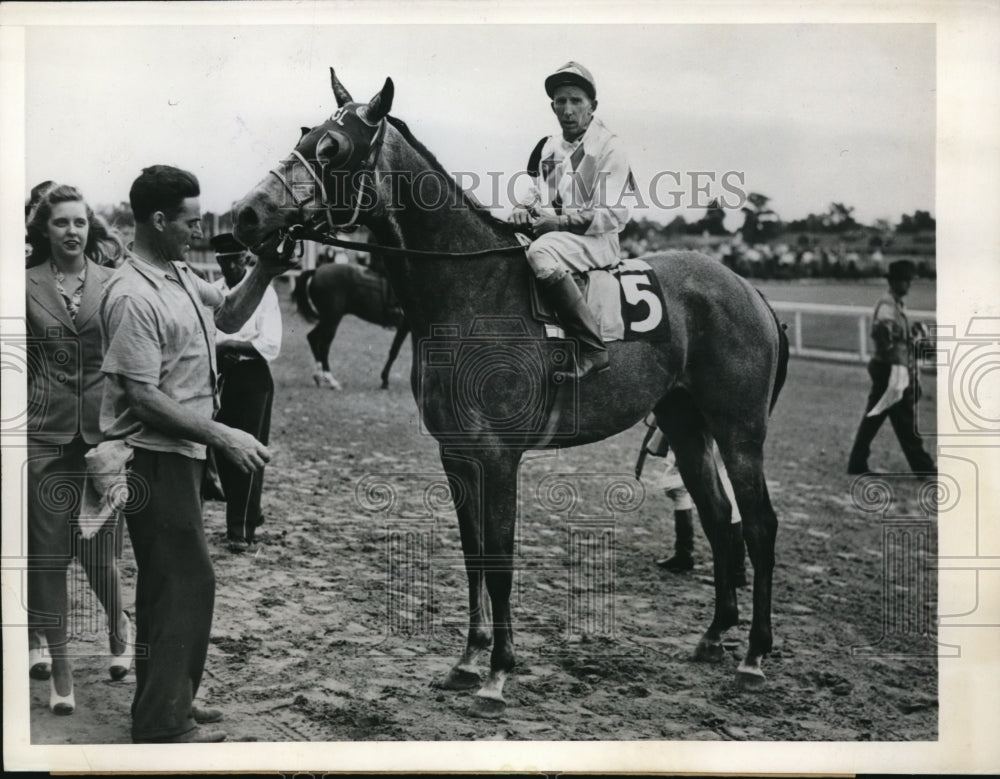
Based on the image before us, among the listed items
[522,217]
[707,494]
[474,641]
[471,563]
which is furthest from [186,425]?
[707,494]

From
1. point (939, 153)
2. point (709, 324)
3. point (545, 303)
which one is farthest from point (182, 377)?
point (939, 153)

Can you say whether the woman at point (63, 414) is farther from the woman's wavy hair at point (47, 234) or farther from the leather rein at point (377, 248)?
the leather rein at point (377, 248)

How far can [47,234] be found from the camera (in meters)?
4.79

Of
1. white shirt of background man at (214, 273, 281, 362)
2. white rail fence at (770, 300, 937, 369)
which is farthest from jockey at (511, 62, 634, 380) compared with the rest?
white rail fence at (770, 300, 937, 369)

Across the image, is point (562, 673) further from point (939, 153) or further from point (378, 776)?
point (939, 153)

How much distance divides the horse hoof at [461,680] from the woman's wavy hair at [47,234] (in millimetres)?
2501

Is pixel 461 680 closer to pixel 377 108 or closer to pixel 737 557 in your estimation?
pixel 737 557

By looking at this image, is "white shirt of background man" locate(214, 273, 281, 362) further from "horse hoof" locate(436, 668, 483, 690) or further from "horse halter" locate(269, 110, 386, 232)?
"horse hoof" locate(436, 668, 483, 690)

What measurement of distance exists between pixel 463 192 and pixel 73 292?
1.86 meters

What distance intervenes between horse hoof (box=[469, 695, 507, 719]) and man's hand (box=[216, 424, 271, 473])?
155 cm

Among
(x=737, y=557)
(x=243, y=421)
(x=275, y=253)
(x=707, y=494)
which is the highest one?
(x=275, y=253)

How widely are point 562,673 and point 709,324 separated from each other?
5.89 feet

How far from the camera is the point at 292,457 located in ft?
18.6

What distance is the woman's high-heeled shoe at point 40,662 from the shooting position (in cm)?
490
